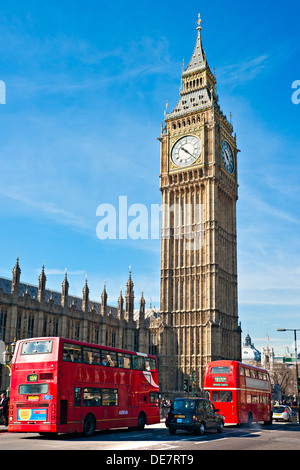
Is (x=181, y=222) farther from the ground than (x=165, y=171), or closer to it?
closer to it

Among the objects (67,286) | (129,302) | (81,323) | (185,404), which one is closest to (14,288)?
(67,286)

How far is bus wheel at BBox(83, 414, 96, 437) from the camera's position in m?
23.3

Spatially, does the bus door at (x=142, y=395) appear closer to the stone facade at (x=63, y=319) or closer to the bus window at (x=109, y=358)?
the bus window at (x=109, y=358)

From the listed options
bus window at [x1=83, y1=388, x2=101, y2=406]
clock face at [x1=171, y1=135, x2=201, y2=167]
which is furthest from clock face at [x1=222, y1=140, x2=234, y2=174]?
bus window at [x1=83, y1=388, x2=101, y2=406]

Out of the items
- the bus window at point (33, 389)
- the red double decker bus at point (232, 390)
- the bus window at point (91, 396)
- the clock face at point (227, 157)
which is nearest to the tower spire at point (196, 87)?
the clock face at point (227, 157)

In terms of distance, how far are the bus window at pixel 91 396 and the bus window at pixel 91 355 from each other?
1.26 m

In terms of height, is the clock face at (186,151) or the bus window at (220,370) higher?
the clock face at (186,151)

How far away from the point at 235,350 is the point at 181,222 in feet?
68.5

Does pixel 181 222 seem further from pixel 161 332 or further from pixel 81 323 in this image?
pixel 81 323

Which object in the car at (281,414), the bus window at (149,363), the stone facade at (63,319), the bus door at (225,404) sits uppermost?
the stone facade at (63,319)

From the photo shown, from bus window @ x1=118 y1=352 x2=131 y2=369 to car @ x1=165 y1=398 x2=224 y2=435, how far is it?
327 centimetres

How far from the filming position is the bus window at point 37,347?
22.0m
